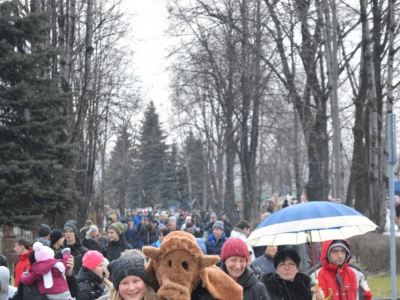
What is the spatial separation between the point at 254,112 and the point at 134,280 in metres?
26.2

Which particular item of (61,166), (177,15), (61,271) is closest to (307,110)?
(177,15)

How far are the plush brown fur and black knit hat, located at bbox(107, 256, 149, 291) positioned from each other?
0.24 ft

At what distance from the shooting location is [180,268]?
13.0ft

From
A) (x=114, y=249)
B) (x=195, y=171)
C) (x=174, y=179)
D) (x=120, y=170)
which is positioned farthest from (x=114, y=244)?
(x=174, y=179)

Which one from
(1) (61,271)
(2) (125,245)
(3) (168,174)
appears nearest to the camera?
(1) (61,271)

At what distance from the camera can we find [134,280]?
4031mm

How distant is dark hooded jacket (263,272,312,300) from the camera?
6566 millimetres

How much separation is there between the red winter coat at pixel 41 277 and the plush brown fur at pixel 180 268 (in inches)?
162

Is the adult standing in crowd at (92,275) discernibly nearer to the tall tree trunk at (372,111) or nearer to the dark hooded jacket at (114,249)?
the dark hooded jacket at (114,249)

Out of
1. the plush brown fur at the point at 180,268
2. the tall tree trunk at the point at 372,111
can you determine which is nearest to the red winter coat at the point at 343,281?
the plush brown fur at the point at 180,268

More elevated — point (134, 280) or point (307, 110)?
point (307, 110)

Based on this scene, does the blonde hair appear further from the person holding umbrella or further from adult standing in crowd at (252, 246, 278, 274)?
adult standing in crowd at (252, 246, 278, 274)

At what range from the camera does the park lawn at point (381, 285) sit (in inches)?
558

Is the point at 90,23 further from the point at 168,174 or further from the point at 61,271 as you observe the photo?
the point at 168,174
